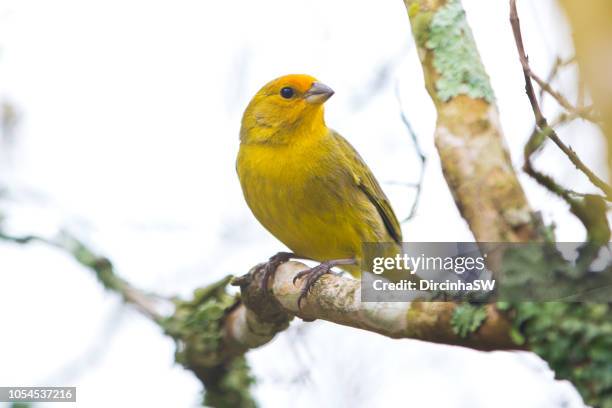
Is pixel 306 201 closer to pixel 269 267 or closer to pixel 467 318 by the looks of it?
pixel 269 267

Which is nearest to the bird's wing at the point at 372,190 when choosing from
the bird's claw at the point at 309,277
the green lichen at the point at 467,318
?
the bird's claw at the point at 309,277

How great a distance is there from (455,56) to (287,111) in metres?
2.58

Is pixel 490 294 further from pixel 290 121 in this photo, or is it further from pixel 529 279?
pixel 290 121

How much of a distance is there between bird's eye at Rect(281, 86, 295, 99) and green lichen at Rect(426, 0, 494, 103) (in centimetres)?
257

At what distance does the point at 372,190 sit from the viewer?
5078 mm

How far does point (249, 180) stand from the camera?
15.7 feet

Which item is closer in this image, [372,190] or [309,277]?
[309,277]

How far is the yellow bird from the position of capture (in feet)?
15.1

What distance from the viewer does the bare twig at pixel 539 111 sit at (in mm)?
1887

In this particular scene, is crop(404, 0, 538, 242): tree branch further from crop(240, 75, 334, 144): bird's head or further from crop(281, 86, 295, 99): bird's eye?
crop(281, 86, 295, 99): bird's eye

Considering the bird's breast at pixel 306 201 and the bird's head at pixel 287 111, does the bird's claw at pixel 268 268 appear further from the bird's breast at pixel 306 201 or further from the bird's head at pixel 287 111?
the bird's head at pixel 287 111

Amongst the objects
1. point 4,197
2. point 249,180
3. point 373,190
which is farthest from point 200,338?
point 4,197

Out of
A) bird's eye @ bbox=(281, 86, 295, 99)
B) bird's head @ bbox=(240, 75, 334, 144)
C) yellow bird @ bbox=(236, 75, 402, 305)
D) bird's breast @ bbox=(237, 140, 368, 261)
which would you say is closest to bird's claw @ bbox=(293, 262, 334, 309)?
yellow bird @ bbox=(236, 75, 402, 305)

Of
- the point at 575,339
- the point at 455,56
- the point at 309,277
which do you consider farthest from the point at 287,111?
the point at 575,339
